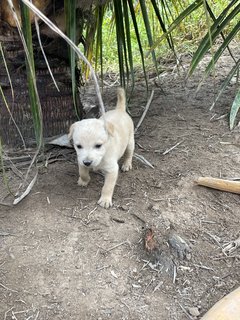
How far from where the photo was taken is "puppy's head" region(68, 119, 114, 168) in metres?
2.45

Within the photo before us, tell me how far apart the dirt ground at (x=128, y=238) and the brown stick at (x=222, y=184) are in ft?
0.12

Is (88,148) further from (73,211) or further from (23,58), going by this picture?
(23,58)

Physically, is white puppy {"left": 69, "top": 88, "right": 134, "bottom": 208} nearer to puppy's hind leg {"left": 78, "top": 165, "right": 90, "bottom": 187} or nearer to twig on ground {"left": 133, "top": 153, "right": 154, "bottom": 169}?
puppy's hind leg {"left": 78, "top": 165, "right": 90, "bottom": 187}

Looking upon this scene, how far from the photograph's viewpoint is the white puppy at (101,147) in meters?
2.46

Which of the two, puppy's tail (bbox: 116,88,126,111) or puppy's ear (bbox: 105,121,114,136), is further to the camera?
puppy's tail (bbox: 116,88,126,111)

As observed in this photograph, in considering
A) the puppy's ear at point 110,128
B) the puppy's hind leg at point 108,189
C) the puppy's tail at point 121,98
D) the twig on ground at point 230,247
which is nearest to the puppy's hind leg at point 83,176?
the puppy's hind leg at point 108,189

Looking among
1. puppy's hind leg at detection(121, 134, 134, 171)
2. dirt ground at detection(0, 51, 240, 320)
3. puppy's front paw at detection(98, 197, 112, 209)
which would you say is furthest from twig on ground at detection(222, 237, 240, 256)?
puppy's hind leg at detection(121, 134, 134, 171)

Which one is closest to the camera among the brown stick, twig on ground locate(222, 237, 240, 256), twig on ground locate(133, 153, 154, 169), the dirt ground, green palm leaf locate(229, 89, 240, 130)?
the dirt ground

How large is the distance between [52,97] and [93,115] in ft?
1.56

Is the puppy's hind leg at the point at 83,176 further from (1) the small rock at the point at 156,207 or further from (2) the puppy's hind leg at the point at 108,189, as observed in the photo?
(1) the small rock at the point at 156,207

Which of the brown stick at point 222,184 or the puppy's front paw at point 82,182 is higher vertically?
the brown stick at point 222,184

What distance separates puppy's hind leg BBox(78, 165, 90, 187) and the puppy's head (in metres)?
0.14

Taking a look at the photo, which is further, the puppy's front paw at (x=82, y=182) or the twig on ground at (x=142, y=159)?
the twig on ground at (x=142, y=159)

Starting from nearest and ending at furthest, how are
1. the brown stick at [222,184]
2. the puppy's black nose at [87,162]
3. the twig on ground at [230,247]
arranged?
the twig on ground at [230,247], the puppy's black nose at [87,162], the brown stick at [222,184]
